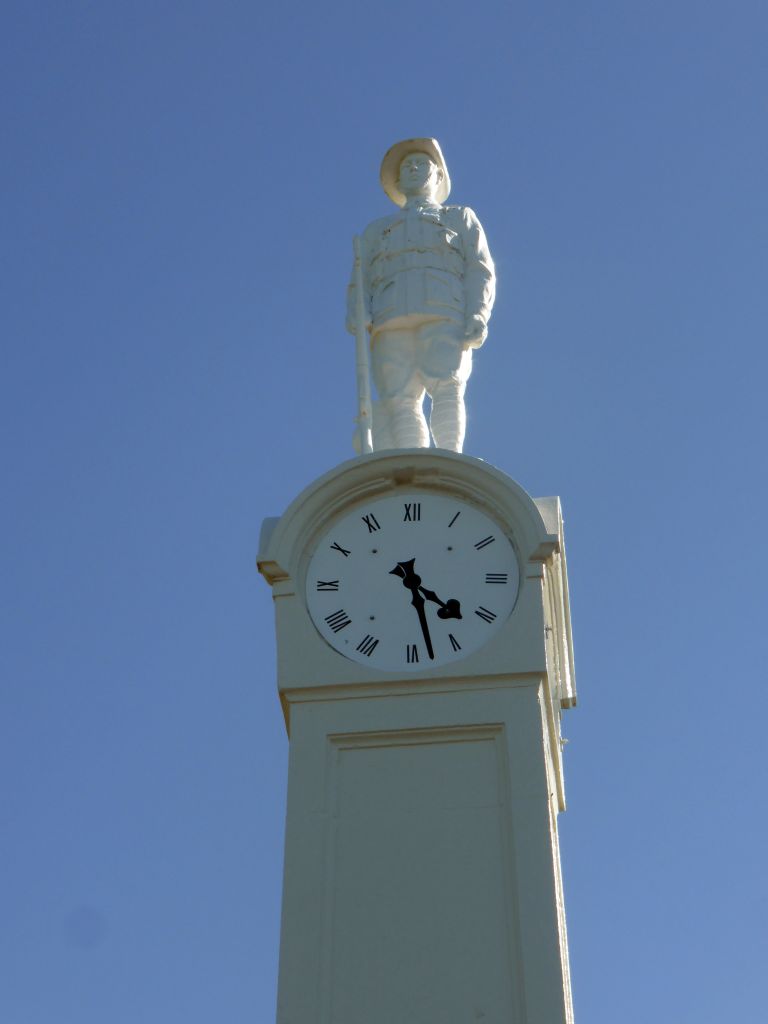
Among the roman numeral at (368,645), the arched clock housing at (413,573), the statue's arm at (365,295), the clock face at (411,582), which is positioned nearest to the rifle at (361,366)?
the statue's arm at (365,295)

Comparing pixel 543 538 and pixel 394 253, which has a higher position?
pixel 394 253

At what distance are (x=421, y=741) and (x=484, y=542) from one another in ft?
4.82

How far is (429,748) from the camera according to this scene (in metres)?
12.5

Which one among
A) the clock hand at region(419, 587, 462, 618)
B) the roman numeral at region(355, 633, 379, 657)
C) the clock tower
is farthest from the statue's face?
the roman numeral at region(355, 633, 379, 657)

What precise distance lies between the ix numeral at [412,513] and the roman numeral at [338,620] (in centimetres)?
80

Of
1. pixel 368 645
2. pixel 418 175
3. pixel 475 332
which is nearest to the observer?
pixel 368 645

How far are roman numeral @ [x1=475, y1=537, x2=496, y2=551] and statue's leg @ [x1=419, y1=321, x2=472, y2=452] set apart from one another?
1.21 meters

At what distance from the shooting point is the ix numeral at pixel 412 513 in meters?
13.5

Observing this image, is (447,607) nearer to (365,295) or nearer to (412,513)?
(412,513)

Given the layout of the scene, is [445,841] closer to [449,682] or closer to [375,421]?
[449,682]

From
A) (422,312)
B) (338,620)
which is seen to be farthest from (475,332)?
(338,620)

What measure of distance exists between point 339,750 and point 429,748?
1.82ft

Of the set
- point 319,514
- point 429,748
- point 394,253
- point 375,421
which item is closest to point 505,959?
point 429,748

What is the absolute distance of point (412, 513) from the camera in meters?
13.5
